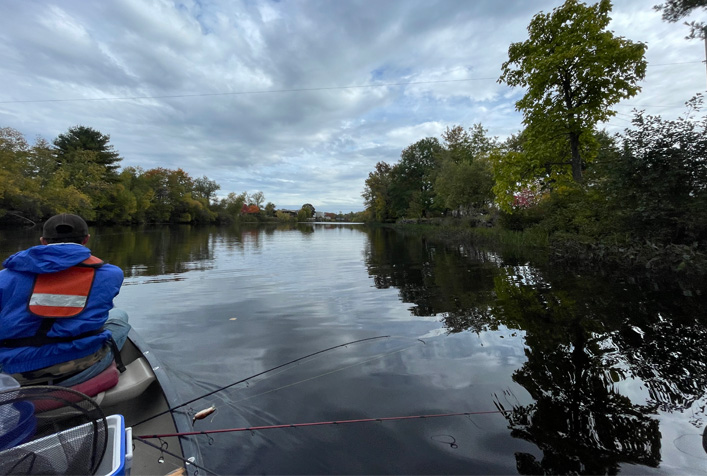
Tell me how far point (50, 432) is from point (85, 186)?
5150cm

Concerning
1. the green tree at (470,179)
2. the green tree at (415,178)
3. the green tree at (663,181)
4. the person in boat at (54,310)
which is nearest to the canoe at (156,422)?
the person in boat at (54,310)

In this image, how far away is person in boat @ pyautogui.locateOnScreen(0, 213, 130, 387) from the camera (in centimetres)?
209

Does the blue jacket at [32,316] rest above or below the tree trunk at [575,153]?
below

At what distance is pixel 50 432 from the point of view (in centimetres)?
151

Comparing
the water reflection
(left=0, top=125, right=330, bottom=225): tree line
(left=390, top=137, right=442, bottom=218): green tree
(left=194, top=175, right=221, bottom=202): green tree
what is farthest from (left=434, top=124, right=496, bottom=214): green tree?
(left=194, top=175, right=221, bottom=202): green tree

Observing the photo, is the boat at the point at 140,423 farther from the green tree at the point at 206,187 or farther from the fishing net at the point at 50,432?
the green tree at the point at 206,187

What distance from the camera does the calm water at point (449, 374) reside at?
247 centimetres

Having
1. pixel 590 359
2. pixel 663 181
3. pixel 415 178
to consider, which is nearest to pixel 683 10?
pixel 663 181

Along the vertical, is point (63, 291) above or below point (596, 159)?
below

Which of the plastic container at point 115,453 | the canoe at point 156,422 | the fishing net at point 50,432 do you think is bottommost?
the canoe at point 156,422

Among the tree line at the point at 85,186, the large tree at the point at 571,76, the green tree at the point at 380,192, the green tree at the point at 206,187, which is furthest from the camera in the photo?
the green tree at the point at 206,187

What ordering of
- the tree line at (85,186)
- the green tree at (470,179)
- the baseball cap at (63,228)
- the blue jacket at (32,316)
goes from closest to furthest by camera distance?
the blue jacket at (32,316), the baseball cap at (63,228), the green tree at (470,179), the tree line at (85,186)

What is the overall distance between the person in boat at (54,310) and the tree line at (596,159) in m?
11.9

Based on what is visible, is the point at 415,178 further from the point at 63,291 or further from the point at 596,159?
the point at 63,291
